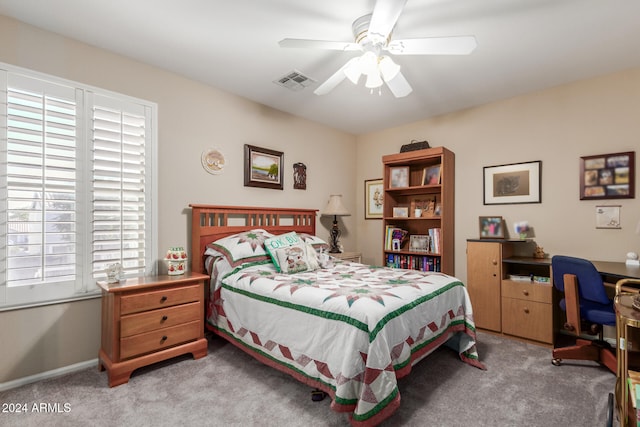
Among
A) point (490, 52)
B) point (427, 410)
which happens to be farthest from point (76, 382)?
point (490, 52)

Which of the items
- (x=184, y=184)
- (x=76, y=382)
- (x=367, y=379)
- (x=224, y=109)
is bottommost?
(x=76, y=382)

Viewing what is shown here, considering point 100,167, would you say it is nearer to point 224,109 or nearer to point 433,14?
point 224,109

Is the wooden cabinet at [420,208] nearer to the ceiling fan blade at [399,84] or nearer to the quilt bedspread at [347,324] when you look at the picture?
the quilt bedspread at [347,324]

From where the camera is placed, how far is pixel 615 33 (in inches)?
86.3

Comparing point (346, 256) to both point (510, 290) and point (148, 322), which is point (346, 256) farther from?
point (148, 322)

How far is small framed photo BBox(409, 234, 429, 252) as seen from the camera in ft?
12.5

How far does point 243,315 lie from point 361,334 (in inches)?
44.1

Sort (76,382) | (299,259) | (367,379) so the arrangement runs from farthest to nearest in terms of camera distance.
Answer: (299,259) → (76,382) → (367,379)

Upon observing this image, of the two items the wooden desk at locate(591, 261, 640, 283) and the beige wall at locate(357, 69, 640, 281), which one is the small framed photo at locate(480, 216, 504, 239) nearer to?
the beige wall at locate(357, 69, 640, 281)

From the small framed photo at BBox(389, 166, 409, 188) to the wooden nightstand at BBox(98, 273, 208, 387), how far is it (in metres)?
2.63

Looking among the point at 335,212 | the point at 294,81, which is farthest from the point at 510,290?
the point at 294,81

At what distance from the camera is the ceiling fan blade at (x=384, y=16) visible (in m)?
1.51

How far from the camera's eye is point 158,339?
7.50 feet

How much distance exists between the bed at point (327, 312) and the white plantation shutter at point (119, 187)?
1.56 ft
